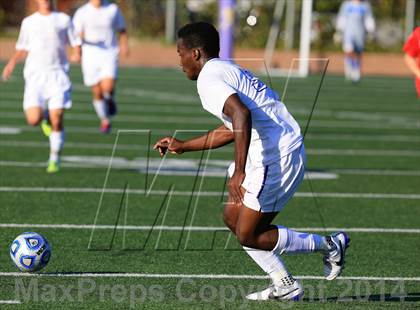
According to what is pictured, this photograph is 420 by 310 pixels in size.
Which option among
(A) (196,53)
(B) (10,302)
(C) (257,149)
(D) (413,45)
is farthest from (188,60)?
(D) (413,45)

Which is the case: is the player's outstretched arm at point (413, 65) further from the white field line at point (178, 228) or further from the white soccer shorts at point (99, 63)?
the white soccer shorts at point (99, 63)

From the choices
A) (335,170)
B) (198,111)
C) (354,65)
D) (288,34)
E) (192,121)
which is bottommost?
(288,34)

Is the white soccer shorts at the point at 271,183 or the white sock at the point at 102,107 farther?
the white sock at the point at 102,107

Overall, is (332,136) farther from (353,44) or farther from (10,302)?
(353,44)

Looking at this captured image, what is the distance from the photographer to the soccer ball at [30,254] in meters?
7.20

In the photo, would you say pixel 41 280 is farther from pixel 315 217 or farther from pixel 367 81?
pixel 367 81

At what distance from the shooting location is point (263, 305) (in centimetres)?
661

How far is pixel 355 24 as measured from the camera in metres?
29.3

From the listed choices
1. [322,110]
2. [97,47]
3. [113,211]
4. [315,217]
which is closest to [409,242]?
[315,217]

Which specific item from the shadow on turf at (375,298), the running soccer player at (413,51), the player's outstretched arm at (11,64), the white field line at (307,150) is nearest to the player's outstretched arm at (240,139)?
the shadow on turf at (375,298)

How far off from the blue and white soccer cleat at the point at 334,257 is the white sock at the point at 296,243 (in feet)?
0.14

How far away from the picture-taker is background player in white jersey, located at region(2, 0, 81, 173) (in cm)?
1256

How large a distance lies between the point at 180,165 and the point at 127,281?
6431mm

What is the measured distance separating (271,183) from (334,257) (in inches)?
27.1
